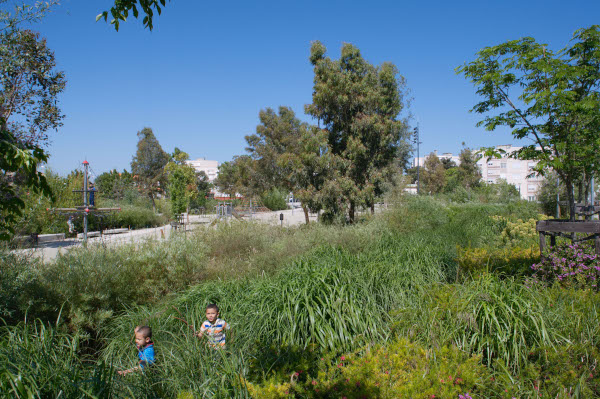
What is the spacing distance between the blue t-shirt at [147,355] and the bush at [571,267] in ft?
14.7

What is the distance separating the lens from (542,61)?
5.71 m

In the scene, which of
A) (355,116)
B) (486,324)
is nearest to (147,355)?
(486,324)

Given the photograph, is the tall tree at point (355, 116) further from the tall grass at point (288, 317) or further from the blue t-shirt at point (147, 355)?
the blue t-shirt at point (147, 355)

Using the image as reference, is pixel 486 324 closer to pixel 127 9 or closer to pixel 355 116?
pixel 127 9

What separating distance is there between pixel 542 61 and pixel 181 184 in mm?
24258

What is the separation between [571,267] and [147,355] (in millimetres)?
5349

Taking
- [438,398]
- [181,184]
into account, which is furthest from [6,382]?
[181,184]

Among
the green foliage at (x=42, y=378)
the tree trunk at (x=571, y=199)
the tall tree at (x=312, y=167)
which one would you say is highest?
the tall tree at (x=312, y=167)

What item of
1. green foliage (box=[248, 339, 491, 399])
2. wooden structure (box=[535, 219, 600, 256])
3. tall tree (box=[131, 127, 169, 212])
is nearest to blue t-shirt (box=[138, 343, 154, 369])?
green foliage (box=[248, 339, 491, 399])

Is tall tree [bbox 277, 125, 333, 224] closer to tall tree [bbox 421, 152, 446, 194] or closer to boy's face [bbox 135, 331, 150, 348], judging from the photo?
boy's face [bbox 135, 331, 150, 348]

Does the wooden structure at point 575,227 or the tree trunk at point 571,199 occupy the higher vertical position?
the tree trunk at point 571,199

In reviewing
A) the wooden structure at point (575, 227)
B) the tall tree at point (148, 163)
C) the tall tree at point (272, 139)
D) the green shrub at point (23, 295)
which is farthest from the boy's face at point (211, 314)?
the tall tree at point (148, 163)

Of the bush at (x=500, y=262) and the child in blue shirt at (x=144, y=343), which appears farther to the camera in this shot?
the bush at (x=500, y=262)

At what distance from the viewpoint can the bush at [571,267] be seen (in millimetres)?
4793
